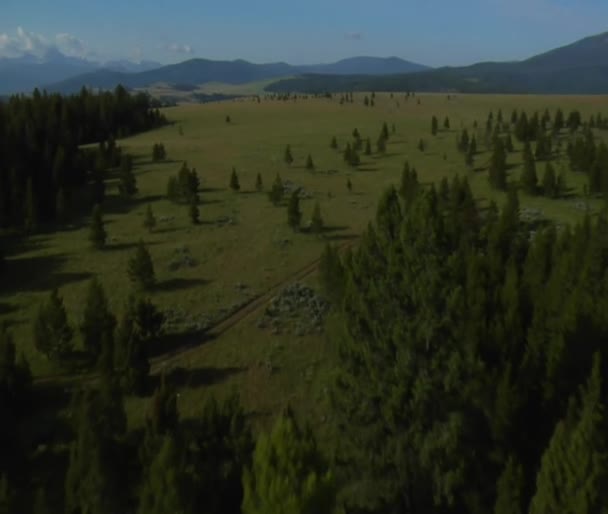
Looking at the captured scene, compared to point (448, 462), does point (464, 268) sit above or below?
above

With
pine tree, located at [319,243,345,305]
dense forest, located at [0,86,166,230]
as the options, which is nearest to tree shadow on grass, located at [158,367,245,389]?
pine tree, located at [319,243,345,305]

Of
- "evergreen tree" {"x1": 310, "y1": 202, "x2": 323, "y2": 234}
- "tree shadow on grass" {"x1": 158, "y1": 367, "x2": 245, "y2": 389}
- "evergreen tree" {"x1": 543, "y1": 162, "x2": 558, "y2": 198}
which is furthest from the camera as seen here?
"evergreen tree" {"x1": 543, "y1": 162, "x2": 558, "y2": 198}

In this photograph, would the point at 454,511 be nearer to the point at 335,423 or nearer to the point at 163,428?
the point at 335,423

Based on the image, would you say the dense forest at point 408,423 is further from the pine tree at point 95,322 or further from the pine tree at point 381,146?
the pine tree at point 381,146

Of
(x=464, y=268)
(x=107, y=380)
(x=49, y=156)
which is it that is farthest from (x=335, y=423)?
(x=49, y=156)

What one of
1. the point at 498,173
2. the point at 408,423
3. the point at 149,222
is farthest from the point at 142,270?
the point at 498,173

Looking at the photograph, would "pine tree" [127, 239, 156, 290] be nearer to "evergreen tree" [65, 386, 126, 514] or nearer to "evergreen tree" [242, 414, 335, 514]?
"evergreen tree" [65, 386, 126, 514]
